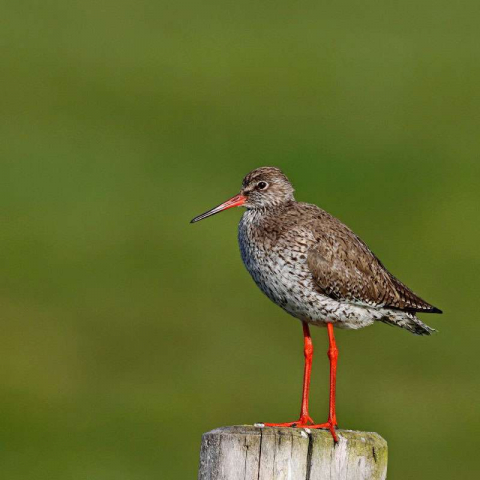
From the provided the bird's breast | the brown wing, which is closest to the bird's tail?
the brown wing

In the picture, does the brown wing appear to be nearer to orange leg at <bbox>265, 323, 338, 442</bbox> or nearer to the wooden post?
orange leg at <bbox>265, 323, 338, 442</bbox>

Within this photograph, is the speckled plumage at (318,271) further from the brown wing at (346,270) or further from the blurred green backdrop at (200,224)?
the blurred green backdrop at (200,224)

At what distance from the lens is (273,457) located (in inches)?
207

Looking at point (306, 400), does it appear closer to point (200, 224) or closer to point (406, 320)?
point (406, 320)

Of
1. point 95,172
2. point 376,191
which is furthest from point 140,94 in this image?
point 376,191

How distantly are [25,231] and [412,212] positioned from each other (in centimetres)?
565

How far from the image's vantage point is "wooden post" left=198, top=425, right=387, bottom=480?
523cm

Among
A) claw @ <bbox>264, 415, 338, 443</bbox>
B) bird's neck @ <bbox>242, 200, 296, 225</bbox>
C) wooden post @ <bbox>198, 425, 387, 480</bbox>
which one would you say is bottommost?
wooden post @ <bbox>198, 425, 387, 480</bbox>

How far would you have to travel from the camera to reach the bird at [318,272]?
24.9 ft

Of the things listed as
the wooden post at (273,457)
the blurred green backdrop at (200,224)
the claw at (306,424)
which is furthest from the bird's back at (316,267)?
the blurred green backdrop at (200,224)

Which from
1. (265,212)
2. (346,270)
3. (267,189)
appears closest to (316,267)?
(346,270)

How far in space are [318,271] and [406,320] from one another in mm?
874

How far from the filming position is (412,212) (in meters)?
19.0

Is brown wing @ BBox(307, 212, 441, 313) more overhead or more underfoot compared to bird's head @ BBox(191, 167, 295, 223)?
more underfoot
